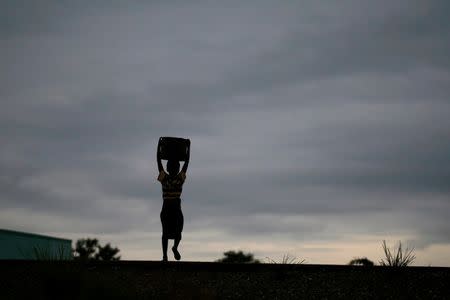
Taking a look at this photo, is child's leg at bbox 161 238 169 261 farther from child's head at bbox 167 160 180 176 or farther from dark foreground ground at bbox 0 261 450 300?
child's head at bbox 167 160 180 176

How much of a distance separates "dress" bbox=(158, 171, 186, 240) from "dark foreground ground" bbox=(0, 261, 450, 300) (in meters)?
1.23

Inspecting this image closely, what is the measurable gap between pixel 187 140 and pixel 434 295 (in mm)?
5168

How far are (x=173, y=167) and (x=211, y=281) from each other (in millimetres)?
2620

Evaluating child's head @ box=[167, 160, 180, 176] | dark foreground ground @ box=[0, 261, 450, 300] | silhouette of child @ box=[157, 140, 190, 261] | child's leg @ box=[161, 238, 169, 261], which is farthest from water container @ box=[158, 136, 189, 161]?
dark foreground ground @ box=[0, 261, 450, 300]

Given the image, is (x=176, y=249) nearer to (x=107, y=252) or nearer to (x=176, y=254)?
(x=176, y=254)

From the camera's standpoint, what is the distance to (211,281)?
9.35 meters

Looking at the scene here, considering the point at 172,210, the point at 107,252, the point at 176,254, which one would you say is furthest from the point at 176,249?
the point at 107,252

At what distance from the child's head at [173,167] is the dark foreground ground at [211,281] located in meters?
2.02

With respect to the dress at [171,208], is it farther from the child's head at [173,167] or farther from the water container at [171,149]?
the water container at [171,149]

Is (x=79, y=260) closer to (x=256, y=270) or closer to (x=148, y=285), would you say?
(x=148, y=285)

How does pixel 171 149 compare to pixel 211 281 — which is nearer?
pixel 211 281

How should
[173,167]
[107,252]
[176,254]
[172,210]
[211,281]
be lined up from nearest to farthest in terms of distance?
[211,281], [172,210], [176,254], [173,167], [107,252]

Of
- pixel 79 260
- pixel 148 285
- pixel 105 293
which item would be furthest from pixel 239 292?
pixel 79 260

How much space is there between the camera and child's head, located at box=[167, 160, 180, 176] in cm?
1115
